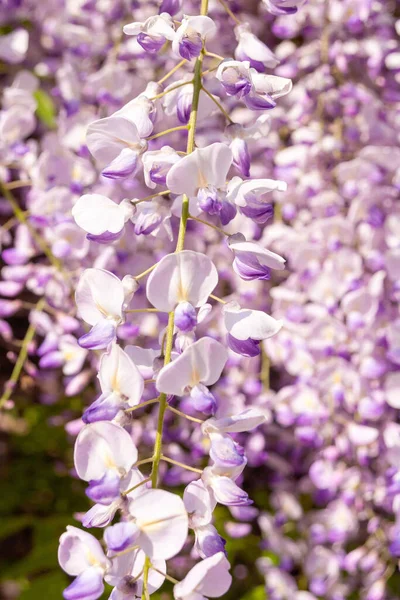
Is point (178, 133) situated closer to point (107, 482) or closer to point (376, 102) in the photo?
point (376, 102)

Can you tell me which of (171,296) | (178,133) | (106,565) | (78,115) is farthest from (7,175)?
(106,565)

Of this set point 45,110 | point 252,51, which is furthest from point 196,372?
point 45,110

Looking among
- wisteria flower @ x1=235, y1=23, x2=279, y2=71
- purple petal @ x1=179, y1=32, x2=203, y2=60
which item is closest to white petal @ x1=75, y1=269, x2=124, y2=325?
purple petal @ x1=179, y1=32, x2=203, y2=60

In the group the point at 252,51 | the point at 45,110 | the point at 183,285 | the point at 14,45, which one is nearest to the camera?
the point at 183,285

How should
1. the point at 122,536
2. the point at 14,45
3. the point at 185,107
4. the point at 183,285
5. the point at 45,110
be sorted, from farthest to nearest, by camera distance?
the point at 45,110 < the point at 14,45 < the point at 185,107 < the point at 183,285 < the point at 122,536

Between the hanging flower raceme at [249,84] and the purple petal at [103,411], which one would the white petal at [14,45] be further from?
the purple petal at [103,411]

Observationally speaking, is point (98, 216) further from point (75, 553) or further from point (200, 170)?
point (75, 553)
